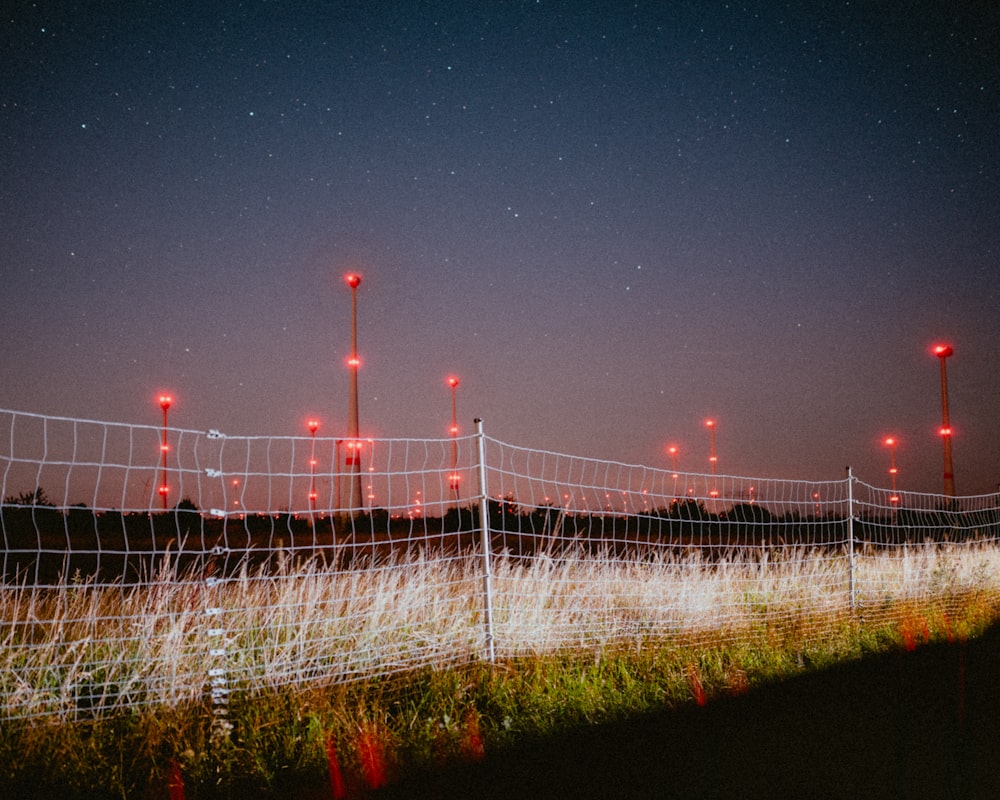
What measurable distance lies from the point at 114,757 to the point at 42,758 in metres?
0.31

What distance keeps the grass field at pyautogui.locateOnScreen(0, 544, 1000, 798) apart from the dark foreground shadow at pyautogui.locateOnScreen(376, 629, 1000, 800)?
0.58 feet

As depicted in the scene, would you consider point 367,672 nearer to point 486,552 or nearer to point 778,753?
point 486,552

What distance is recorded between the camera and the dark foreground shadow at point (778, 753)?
352cm

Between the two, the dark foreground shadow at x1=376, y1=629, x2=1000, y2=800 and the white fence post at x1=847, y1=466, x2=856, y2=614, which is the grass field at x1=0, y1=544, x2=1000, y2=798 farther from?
the white fence post at x1=847, y1=466, x2=856, y2=614

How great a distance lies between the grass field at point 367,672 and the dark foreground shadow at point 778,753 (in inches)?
6.9

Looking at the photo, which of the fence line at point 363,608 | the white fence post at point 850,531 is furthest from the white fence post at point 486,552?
the white fence post at point 850,531

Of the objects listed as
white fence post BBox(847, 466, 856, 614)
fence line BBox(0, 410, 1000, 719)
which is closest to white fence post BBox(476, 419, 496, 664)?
fence line BBox(0, 410, 1000, 719)

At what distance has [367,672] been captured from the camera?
4.92 metres

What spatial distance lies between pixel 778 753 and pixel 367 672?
253cm

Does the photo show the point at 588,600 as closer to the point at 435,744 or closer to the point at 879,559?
the point at 435,744

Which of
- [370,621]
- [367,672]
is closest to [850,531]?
[370,621]

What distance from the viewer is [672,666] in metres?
5.64

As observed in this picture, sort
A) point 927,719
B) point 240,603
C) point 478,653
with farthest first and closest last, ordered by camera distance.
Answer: point 240,603, point 478,653, point 927,719

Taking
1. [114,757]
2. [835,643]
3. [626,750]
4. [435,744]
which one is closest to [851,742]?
[626,750]
